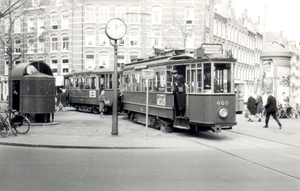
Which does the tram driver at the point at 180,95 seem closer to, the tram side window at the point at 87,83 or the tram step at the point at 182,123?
the tram step at the point at 182,123

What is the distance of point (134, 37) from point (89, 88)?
21276 millimetres

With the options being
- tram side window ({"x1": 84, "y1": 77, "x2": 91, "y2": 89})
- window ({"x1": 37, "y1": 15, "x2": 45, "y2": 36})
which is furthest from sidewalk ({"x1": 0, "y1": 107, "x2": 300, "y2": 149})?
window ({"x1": 37, "y1": 15, "x2": 45, "y2": 36})

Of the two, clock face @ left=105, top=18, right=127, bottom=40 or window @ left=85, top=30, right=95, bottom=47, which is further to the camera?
window @ left=85, top=30, right=95, bottom=47

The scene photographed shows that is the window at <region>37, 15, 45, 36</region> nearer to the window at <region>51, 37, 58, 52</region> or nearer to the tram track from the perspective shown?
the window at <region>51, 37, 58, 52</region>

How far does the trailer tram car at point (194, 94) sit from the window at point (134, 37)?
31595 millimetres

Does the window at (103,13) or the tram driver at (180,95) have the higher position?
the window at (103,13)

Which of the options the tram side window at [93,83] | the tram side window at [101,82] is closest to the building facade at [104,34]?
the tram side window at [93,83]

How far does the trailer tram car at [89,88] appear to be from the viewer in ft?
91.4

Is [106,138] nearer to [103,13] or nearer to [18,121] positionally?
[18,121]

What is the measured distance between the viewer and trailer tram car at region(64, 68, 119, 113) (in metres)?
27.9

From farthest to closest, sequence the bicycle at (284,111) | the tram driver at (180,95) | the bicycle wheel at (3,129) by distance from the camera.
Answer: the bicycle at (284,111) < the tram driver at (180,95) < the bicycle wheel at (3,129)

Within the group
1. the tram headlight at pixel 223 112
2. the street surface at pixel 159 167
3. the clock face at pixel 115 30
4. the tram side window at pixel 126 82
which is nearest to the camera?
the street surface at pixel 159 167

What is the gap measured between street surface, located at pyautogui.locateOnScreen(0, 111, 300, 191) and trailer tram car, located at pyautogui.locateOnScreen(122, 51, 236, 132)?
3.49ft

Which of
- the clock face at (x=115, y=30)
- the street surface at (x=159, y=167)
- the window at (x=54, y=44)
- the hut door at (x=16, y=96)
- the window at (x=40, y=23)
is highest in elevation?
the window at (x=40, y=23)
